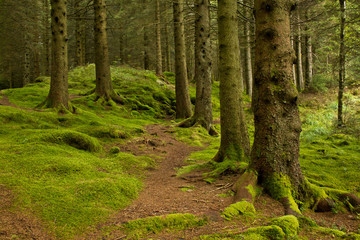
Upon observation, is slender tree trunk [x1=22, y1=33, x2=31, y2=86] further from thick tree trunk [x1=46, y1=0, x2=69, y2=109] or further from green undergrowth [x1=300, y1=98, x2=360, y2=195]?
green undergrowth [x1=300, y1=98, x2=360, y2=195]

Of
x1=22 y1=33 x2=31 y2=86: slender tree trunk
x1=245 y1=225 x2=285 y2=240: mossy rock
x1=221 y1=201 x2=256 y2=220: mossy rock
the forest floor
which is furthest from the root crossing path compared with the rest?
x1=22 y1=33 x2=31 y2=86: slender tree trunk

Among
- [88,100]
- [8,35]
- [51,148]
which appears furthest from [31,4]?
[51,148]

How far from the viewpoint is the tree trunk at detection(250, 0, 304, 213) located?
3562 mm

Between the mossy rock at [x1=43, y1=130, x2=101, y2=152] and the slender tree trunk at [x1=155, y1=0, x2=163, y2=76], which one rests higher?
the slender tree trunk at [x1=155, y1=0, x2=163, y2=76]

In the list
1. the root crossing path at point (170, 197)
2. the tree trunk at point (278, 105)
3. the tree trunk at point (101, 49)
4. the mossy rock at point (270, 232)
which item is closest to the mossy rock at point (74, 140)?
the root crossing path at point (170, 197)

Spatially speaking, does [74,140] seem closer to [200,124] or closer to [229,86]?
[229,86]

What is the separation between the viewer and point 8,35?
2417 centimetres

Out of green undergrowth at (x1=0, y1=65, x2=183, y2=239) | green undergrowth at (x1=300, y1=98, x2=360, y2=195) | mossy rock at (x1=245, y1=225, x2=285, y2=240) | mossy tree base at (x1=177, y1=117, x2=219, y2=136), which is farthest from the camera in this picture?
mossy tree base at (x1=177, y1=117, x2=219, y2=136)

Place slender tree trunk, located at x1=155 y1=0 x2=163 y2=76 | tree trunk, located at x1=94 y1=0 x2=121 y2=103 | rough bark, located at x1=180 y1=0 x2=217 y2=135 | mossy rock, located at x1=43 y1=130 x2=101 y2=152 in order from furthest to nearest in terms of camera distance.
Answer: slender tree trunk, located at x1=155 y1=0 x2=163 y2=76 → tree trunk, located at x1=94 y1=0 x2=121 y2=103 → rough bark, located at x1=180 y1=0 x2=217 y2=135 → mossy rock, located at x1=43 y1=130 x2=101 y2=152

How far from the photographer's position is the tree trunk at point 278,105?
3.56m

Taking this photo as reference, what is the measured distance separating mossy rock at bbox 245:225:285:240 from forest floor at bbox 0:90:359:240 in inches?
4.7

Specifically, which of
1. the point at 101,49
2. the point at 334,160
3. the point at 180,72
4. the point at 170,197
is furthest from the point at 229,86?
the point at 101,49

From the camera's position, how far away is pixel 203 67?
977 centimetres

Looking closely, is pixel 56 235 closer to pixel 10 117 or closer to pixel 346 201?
pixel 346 201
